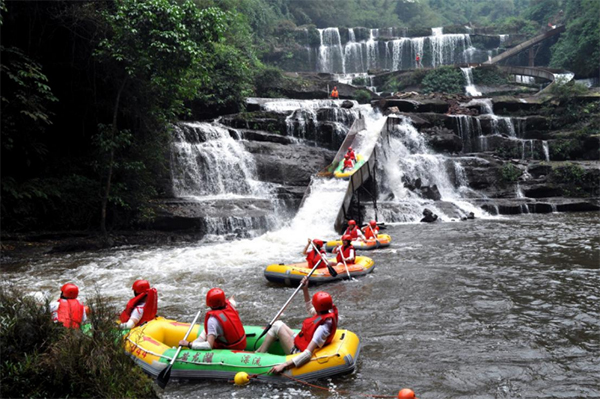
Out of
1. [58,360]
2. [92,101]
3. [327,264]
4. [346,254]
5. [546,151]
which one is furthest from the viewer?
[546,151]

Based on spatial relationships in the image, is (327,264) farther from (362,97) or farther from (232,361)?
(362,97)

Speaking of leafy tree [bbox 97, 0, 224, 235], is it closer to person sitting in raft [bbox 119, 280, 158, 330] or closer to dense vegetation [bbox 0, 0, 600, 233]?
dense vegetation [bbox 0, 0, 600, 233]

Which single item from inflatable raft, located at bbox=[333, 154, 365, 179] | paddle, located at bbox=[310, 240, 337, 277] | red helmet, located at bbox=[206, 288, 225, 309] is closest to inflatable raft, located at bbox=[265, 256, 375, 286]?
paddle, located at bbox=[310, 240, 337, 277]

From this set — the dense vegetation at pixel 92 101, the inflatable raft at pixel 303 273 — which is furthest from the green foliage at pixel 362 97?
the inflatable raft at pixel 303 273

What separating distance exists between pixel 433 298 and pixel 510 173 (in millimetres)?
15488

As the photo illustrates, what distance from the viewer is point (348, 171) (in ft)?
62.9

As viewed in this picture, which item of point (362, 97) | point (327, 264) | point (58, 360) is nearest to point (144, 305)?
point (58, 360)

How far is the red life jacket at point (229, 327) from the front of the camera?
233 inches

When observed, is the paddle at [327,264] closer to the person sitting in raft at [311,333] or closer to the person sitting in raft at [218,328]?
the person sitting in raft at [311,333]

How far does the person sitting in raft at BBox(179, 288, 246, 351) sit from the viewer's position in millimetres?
5867

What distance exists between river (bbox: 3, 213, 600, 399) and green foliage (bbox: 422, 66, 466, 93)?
21863 mm

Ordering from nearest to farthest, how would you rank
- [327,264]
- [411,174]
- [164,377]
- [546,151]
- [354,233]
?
1. [164,377]
2. [327,264]
3. [354,233]
4. [411,174]
5. [546,151]

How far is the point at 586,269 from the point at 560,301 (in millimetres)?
2711

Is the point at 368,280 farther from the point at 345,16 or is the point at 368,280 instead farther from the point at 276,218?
the point at 345,16
